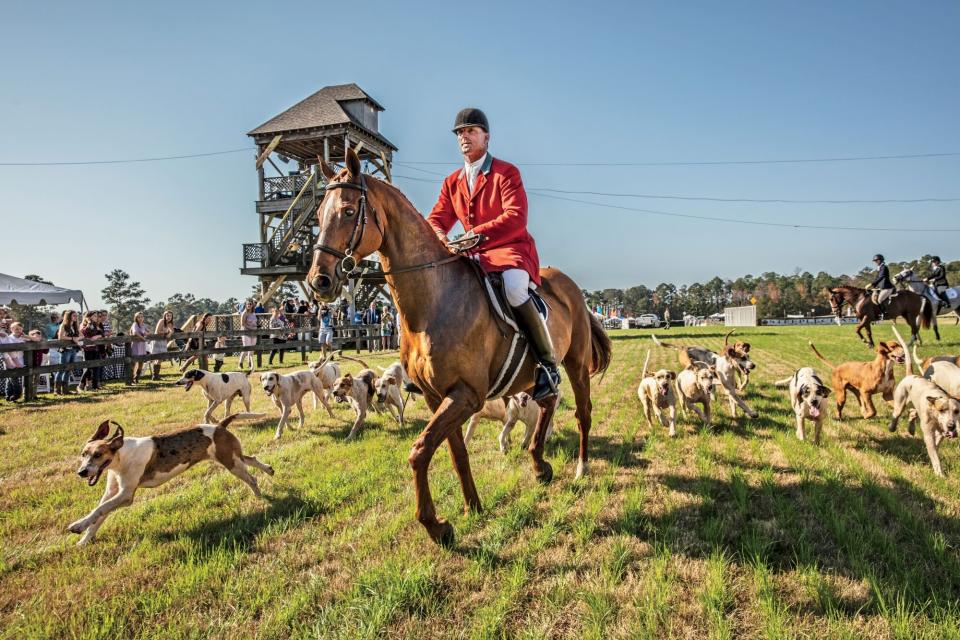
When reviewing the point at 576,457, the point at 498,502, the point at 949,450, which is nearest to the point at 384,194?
the point at 498,502

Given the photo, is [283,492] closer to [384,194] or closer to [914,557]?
[384,194]

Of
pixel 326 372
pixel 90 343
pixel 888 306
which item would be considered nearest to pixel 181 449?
pixel 326 372

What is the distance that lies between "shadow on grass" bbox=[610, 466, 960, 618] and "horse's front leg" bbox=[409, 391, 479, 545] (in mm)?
1515

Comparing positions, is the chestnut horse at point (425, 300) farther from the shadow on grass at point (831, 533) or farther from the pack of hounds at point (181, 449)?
the shadow on grass at point (831, 533)

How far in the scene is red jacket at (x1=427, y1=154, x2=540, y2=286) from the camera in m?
4.41

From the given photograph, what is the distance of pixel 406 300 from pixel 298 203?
32.2m

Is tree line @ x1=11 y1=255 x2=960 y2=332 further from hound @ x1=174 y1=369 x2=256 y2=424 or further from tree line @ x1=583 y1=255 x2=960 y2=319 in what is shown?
hound @ x1=174 y1=369 x2=256 y2=424

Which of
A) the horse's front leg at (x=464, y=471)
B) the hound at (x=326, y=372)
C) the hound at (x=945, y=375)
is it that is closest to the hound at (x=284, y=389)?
the hound at (x=326, y=372)

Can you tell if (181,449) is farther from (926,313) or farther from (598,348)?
(926,313)

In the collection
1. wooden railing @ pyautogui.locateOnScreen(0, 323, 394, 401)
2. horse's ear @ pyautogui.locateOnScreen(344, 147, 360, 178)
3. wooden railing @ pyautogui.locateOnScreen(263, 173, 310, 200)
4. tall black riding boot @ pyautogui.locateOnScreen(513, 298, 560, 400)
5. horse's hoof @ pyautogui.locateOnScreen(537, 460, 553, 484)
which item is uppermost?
wooden railing @ pyautogui.locateOnScreen(263, 173, 310, 200)

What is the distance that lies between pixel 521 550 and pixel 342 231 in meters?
2.80

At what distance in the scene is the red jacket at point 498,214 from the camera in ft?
14.5

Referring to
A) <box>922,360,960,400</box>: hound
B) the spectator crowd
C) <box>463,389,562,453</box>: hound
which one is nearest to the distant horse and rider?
<box>922,360,960,400</box>: hound

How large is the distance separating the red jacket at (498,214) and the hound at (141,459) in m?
3.44
